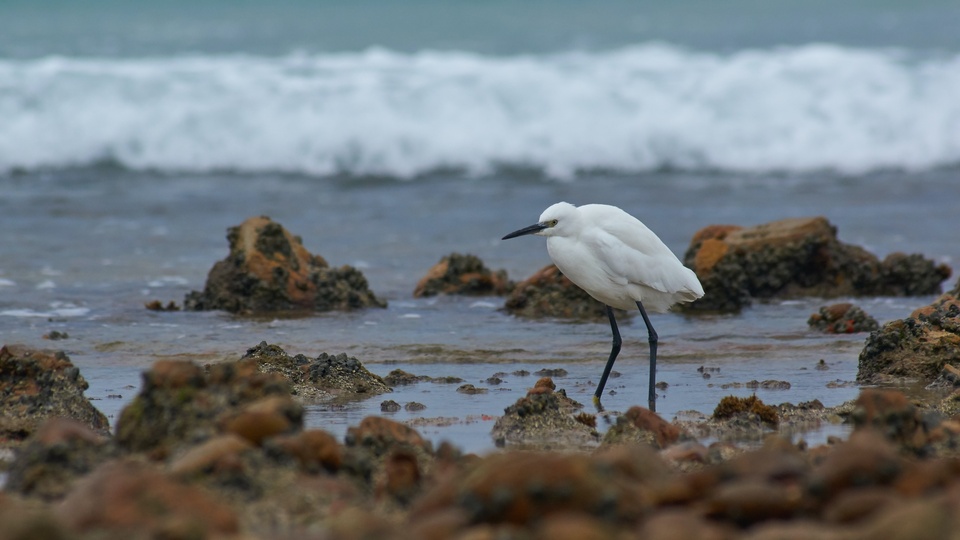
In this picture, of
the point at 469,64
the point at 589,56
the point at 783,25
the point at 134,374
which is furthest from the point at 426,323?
the point at 783,25

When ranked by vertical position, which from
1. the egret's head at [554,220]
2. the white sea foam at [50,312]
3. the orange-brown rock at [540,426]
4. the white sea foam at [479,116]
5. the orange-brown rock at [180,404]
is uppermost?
the white sea foam at [479,116]

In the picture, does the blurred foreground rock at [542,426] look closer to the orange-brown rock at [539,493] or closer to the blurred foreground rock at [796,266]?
the orange-brown rock at [539,493]

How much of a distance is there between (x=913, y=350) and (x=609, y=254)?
178 centimetres

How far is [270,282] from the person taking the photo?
960cm

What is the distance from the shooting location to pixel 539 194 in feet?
55.1

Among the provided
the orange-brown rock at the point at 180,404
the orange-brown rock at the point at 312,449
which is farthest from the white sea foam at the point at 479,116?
the orange-brown rock at the point at 312,449

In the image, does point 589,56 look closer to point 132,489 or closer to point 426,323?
point 426,323

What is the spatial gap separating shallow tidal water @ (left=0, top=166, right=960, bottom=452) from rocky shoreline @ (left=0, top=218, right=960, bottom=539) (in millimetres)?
394

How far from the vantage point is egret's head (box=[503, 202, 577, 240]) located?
6707mm

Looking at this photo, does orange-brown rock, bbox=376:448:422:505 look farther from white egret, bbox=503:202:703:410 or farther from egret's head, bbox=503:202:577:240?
egret's head, bbox=503:202:577:240

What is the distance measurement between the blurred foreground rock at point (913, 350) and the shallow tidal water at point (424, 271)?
23 centimetres

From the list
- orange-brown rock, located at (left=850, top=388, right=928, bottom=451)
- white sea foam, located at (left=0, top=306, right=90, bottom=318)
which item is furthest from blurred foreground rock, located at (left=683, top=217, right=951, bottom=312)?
orange-brown rock, located at (left=850, top=388, right=928, bottom=451)

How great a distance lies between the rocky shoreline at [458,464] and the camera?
3113 mm

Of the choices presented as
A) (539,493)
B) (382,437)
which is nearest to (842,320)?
(382,437)
